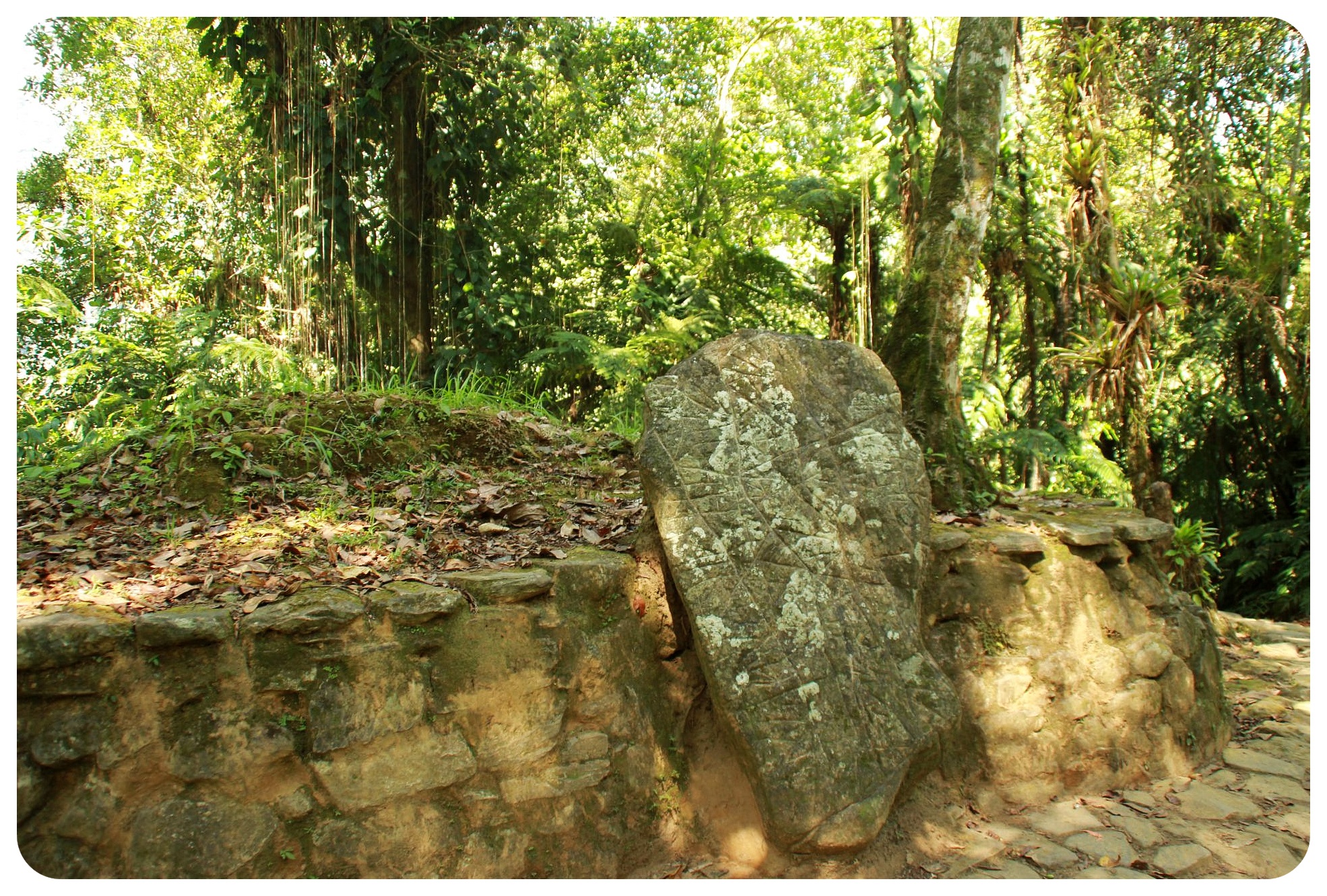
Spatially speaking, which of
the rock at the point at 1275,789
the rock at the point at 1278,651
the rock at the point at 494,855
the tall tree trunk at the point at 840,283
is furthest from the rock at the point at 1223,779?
the tall tree trunk at the point at 840,283

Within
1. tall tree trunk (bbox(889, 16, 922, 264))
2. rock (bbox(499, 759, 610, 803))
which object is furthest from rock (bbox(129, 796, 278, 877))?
tall tree trunk (bbox(889, 16, 922, 264))

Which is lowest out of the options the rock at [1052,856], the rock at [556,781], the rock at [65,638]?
the rock at [1052,856]

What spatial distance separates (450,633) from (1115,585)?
3.00 meters

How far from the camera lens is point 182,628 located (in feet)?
7.93

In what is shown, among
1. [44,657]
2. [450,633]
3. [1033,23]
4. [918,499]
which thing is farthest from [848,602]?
[1033,23]

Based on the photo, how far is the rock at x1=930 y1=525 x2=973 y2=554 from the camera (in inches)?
140

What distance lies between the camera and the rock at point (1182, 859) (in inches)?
117

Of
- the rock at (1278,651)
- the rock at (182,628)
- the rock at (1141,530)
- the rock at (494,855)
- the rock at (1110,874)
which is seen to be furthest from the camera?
the rock at (1278,651)

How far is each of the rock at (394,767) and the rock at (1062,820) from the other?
2.15m

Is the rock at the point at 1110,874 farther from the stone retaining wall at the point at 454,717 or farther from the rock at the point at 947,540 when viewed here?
the rock at the point at 947,540

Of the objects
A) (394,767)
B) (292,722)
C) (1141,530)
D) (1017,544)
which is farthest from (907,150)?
(292,722)

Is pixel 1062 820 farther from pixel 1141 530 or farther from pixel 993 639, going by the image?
pixel 1141 530

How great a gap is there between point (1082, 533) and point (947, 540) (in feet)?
2.36

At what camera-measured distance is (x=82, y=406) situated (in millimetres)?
5656
